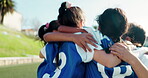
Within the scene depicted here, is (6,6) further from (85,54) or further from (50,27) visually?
(85,54)

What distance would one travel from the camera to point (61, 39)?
59.4 inches

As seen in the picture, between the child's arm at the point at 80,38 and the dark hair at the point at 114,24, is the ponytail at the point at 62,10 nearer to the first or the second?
the child's arm at the point at 80,38

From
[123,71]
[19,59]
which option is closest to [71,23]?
[123,71]

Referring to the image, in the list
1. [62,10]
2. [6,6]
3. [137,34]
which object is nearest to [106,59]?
[62,10]

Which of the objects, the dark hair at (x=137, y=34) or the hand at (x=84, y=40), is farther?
the dark hair at (x=137, y=34)

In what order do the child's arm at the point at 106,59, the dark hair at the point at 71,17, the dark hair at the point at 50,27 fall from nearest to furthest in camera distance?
the child's arm at the point at 106,59
the dark hair at the point at 71,17
the dark hair at the point at 50,27

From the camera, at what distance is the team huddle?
54.4 inches

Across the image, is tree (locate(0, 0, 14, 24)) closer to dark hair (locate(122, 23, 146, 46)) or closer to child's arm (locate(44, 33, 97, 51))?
dark hair (locate(122, 23, 146, 46))

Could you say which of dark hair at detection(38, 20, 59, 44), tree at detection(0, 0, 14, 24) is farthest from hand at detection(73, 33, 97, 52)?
tree at detection(0, 0, 14, 24)

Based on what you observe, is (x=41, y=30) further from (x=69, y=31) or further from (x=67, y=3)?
(x=69, y=31)

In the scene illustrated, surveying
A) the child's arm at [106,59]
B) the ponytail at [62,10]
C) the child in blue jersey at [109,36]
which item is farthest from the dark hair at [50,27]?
the child's arm at [106,59]

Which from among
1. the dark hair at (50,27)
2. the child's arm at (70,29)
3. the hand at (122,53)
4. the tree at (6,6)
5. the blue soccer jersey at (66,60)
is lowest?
Result: the tree at (6,6)

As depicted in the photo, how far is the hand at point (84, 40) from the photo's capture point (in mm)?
1414

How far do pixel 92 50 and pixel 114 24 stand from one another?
21cm
